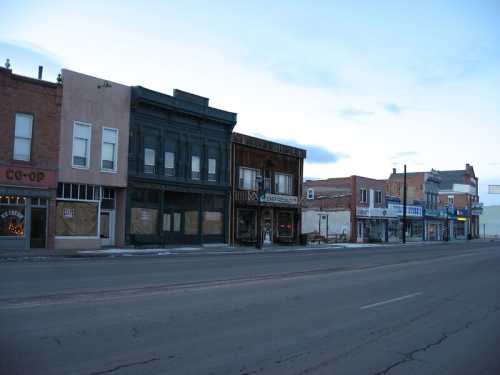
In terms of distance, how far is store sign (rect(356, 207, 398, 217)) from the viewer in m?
59.0

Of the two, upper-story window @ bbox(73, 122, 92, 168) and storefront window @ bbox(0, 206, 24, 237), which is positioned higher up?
upper-story window @ bbox(73, 122, 92, 168)

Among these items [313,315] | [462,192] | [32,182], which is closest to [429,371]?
[313,315]

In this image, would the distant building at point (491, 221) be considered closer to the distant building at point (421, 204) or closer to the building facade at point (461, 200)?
the building facade at point (461, 200)

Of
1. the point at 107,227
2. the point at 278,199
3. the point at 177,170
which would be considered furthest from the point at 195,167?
Answer: the point at 278,199

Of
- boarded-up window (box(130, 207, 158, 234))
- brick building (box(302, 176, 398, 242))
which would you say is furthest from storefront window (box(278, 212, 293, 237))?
boarded-up window (box(130, 207, 158, 234))

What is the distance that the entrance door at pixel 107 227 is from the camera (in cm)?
3212

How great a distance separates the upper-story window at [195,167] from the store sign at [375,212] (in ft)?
86.2

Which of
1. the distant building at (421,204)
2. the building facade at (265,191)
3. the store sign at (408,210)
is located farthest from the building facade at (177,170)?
the distant building at (421,204)

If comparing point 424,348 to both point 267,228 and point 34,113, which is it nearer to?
point 34,113

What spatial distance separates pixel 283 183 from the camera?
45.9 meters

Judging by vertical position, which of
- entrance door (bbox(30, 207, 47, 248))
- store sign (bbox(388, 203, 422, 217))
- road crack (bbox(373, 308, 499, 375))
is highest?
store sign (bbox(388, 203, 422, 217))

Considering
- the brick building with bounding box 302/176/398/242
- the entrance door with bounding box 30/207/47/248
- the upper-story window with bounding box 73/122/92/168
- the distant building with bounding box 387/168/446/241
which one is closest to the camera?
the entrance door with bounding box 30/207/47/248

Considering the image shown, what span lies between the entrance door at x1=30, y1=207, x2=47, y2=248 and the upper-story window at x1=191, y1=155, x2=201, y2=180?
36.9ft

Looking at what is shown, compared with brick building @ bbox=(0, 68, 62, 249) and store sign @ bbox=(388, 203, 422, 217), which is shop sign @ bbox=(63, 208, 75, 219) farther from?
store sign @ bbox=(388, 203, 422, 217)
